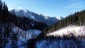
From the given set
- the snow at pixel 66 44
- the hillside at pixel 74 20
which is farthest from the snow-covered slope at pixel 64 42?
the hillside at pixel 74 20

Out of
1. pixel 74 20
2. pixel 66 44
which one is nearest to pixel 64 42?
pixel 66 44

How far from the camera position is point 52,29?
125 meters

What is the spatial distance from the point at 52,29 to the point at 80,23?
78.1ft

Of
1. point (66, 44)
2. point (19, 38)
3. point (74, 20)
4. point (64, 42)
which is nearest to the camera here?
point (66, 44)

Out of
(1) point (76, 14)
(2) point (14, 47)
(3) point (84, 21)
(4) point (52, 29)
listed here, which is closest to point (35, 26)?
(4) point (52, 29)

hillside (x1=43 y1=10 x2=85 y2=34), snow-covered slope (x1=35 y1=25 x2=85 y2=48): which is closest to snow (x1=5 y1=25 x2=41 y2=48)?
snow-covered slope (x1=35 y1=25 x2=85 y2=48)

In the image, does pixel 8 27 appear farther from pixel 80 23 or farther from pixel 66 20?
pixel 66 20

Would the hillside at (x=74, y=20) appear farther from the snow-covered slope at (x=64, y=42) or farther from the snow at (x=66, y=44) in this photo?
the snow at (x=66, y=44)

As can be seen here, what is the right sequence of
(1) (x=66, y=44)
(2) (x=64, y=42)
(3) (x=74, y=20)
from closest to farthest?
(1) (x=66, y=44) < (2) (x=64, y=42) < (3) (x=74, y=20)

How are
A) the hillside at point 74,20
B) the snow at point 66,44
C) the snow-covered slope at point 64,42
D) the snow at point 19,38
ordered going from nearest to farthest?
the snow at point 19,38
the snow at point 66,44
the snow-covered slope at point 64,42
the hillside at point 74,20

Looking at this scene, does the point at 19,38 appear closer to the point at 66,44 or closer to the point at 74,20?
the point at 66,44

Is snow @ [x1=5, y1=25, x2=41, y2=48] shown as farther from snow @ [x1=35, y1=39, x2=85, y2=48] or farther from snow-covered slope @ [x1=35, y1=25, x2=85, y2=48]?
snow @ [x1=35, y1=39, x2=85, y2=48]

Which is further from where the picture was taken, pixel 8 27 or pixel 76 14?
pixel 76 14

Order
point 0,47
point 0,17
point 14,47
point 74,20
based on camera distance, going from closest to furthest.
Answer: point 0,47, point 0,17, point 14,47, point 74,20
